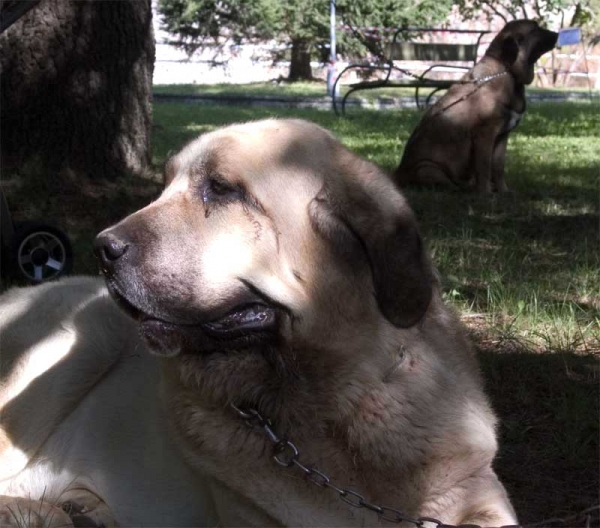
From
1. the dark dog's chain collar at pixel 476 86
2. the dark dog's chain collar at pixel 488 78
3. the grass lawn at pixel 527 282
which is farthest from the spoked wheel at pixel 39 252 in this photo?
the dark dog's chain collar at pixel 488 78

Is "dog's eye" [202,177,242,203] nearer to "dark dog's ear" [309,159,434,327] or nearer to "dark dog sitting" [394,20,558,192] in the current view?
"dark dog's ear" [309,159,434,327]

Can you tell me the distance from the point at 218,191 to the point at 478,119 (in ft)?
24.6

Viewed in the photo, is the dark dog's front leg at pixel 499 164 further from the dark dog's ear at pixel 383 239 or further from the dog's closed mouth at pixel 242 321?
the dog's closed mouth at pixel 242 321

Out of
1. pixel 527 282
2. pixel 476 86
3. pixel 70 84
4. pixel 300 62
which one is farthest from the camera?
pixel 300 62

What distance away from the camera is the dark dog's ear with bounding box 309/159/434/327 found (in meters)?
2.46

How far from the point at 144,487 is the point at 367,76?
1016 inches

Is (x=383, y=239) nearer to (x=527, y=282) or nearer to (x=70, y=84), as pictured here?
(x=527, y=282)

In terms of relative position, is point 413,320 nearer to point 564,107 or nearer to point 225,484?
point 225,484

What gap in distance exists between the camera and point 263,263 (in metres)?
2.45

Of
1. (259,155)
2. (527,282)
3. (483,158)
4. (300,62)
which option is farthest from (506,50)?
(300,62)

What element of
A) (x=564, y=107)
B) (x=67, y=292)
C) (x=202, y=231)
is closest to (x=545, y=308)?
(x=67, y=292)

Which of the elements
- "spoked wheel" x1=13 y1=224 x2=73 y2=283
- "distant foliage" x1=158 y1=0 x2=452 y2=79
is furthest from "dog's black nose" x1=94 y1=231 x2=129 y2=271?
"distant foliage" x1=158 y1=0 x2=452 y2=79

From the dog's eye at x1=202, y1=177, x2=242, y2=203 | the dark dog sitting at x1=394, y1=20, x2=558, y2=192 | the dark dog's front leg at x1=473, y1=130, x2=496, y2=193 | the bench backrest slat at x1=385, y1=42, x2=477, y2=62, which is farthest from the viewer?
the bench backrest slat at x1=385, y1=42, x2=477, y2=62

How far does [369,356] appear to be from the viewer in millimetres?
2520
